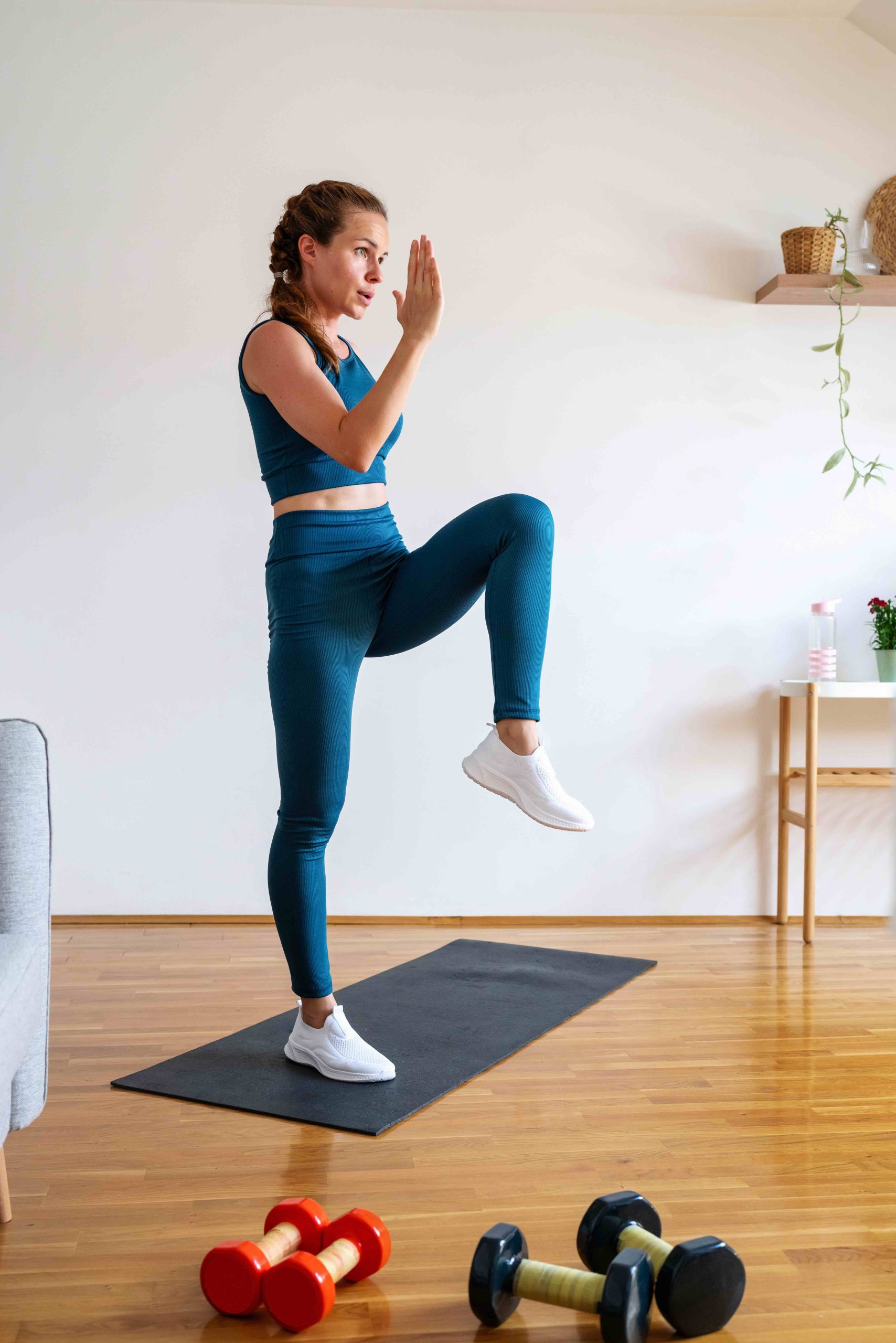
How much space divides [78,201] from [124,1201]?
113 inches

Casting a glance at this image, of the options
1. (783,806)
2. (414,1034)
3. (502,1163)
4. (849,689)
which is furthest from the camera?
(783,806)

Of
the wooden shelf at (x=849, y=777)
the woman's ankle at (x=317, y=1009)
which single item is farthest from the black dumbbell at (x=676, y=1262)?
the wooden shelf at (x=849, y=777)

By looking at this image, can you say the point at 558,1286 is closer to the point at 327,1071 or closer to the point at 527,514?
the point at 327,1071

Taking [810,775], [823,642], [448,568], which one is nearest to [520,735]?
[448,568]

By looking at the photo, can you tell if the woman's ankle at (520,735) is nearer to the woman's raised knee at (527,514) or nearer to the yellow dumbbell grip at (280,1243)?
the woman's raised knee at (527,514)

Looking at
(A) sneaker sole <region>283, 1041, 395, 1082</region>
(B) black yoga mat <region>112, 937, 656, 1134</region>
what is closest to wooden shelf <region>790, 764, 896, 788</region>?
(B) black yoga mat <region>112, 937, 656, 1134</region>

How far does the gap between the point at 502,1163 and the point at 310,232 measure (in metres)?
1.55

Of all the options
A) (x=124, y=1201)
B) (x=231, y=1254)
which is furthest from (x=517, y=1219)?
(x=124, y=1201)

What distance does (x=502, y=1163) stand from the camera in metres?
1.64

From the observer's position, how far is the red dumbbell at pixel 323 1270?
118cm

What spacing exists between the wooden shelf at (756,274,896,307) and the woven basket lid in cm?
6

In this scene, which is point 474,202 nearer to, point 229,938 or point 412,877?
point 412,877

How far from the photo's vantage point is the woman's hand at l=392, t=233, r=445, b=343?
175 cm

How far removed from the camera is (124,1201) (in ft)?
4.95
